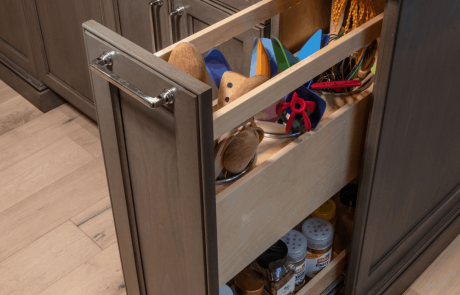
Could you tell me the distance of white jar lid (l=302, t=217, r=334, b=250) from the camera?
1.17m

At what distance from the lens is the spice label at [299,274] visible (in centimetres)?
114

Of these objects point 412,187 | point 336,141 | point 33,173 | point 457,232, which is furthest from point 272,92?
point 33,173

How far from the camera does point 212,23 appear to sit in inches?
48.2

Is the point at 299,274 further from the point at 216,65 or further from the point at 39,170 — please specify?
the point at 39,170

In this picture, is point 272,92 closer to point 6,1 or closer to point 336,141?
point 336,141

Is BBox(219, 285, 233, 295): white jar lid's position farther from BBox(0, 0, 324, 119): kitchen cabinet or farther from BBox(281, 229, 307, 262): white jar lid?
Answer: BBox(0, 0, 324, 119): kitchen cabinet

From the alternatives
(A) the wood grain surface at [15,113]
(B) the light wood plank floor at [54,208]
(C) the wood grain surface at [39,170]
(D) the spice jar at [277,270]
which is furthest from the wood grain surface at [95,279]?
(A) the wood grain surface at [15,113]

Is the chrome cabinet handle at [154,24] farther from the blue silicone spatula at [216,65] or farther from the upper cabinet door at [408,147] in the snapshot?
the upper cabinet door at [408,147]

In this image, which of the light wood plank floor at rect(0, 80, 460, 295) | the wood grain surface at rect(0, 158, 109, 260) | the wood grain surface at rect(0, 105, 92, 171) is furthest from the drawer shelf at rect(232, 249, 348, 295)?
the wood grain surface at rect(0, 105, 92, 171)

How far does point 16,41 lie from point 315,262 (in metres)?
1.39

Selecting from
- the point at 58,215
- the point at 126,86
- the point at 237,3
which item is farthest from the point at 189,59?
the point at 58,215

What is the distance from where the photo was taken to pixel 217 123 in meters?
0.70

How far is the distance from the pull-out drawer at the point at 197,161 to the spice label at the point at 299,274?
21 cm

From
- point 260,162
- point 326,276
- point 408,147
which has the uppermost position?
point 260,162
